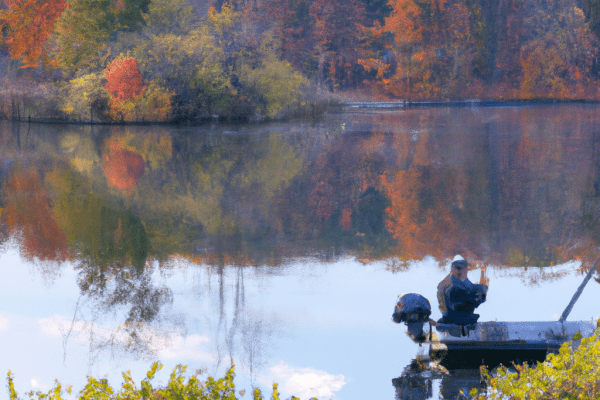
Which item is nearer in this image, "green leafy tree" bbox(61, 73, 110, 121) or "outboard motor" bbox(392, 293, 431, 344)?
"outboard motor" bbox(392, 293, 431, 344)

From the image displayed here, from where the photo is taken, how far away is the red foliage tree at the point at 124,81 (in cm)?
3472

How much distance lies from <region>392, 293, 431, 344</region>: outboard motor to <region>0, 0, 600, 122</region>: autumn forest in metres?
29.6

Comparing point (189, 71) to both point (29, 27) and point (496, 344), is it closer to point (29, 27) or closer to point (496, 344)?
point (29, 27)

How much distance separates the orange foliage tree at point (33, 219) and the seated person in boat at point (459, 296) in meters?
6.53

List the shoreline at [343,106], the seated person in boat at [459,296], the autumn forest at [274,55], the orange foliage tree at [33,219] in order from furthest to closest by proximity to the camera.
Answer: the autumn forest at [274,55] < the shoreline at [343,106] < the orange foliage tree at [33,219] < the seated person in boat at [459,296]

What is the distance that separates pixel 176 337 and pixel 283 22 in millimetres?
51104

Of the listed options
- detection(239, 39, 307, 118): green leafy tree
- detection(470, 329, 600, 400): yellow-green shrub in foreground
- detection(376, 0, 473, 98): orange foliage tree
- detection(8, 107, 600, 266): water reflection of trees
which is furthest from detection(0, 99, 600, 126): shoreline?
detection(470, 329, 600, 400): yellow-green shrub in foreground

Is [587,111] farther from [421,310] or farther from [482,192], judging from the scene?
[421,310]

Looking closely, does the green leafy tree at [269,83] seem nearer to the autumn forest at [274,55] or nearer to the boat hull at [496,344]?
the autumn forest at [274,55]

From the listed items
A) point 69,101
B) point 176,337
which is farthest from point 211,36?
point 176,337

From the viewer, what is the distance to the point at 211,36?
1465 inches

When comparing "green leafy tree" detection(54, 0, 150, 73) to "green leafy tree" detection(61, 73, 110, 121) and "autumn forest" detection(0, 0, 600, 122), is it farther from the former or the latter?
"green leafy tree" detection(61, 73, 110, 121)

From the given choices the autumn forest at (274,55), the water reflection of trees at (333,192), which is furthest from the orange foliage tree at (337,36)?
the water reflection of trees at (333,192)

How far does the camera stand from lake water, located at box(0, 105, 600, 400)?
7.55 meters
